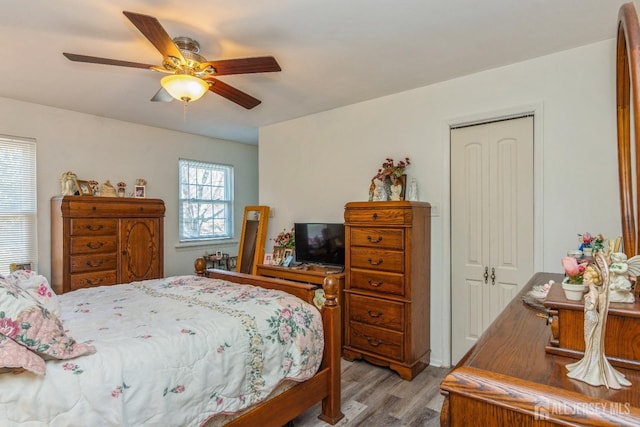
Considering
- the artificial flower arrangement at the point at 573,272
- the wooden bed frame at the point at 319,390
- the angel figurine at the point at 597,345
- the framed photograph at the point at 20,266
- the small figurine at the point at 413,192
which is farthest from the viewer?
the framed photograph at the point at 20,266

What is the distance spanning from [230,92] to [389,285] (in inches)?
79.7

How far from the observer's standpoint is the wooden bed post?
2.23m

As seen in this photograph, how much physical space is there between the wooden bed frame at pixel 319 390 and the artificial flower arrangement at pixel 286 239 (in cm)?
158

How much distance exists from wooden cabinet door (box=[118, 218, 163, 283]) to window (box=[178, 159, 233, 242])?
771mm

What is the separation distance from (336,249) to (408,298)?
0.99 metres

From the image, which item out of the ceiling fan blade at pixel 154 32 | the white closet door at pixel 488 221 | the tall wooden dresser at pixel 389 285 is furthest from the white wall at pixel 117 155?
the white closet door at pixel 488 221

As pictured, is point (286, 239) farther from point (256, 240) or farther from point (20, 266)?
point (20, 266)

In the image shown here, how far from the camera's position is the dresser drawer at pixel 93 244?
356 cm

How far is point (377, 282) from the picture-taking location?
3.10 metres

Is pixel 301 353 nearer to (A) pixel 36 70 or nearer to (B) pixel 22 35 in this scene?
(B) pixel 22 35

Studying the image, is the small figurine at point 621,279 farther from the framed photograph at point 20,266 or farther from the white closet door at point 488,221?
the framed photograph at point 20,266

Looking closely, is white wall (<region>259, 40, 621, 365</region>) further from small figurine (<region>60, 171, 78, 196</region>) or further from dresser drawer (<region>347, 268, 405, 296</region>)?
small figurine (<region>60, 171, 78, 196</region>)

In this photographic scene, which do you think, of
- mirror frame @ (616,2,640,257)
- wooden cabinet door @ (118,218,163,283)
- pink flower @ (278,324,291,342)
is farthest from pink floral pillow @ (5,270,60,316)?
mirror frame @ (616,2,640,257)

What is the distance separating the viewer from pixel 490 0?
6.43 feet
